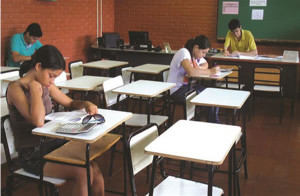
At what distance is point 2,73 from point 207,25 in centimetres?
445

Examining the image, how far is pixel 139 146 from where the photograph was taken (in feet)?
7.09

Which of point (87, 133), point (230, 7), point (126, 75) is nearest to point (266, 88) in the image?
point (126, 75)

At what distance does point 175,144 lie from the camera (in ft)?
6.74

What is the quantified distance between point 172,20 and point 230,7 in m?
1.21

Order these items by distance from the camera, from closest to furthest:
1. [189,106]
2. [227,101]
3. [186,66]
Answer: [227,101], [189,106], [186,66]

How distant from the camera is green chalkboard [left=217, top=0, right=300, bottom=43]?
264 inches

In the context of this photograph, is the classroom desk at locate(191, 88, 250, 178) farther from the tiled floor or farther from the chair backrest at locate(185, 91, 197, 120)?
the tiled floor

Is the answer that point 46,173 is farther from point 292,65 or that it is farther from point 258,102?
point 258,102

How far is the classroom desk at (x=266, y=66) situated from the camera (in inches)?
212

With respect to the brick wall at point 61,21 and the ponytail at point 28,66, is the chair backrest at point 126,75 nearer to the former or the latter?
the brick wall at point 61,21

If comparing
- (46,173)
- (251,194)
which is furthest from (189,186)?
(251,194)

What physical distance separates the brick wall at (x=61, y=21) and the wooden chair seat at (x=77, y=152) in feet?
11.5

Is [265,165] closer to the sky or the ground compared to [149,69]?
closer to the ground

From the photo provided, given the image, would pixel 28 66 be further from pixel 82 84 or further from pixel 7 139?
pixel 82 84
